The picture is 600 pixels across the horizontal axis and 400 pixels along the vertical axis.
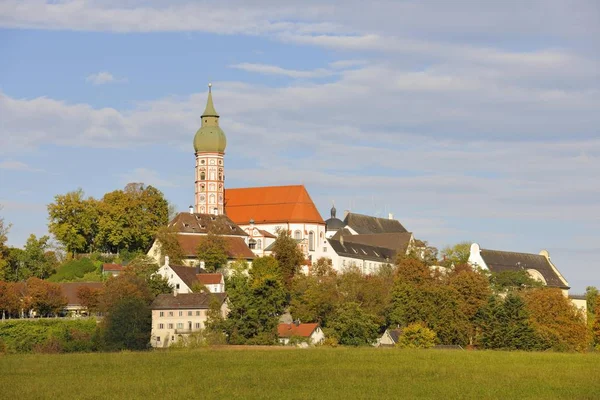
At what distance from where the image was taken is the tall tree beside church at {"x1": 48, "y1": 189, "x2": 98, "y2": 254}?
116688 mm

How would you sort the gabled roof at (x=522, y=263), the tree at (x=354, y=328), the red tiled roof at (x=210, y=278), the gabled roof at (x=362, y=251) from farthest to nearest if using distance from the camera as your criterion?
the gabled roof at (x=522, y=263) < the gabled roof at (x=362, y=251) < the red tiled roof at (x=210, y=278) < the tree at (x=354, y=328)

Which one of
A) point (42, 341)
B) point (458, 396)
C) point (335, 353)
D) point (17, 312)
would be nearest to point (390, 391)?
point (458, 396)

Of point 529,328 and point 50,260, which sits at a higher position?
point 50,260

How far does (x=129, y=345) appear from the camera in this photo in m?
83.0

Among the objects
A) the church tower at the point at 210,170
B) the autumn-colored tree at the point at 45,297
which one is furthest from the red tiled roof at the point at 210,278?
the church tower at the point at 210,170

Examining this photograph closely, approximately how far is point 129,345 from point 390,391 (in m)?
37.7

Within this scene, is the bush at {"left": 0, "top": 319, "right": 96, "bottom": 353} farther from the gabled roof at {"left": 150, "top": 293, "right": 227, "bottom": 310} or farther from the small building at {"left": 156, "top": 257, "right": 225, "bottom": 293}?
the small building at {"left": 156, "top": 257, "right": 225, "bottom": 293}

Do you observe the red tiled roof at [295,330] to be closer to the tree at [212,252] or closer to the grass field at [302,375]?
the tree at [212,252]

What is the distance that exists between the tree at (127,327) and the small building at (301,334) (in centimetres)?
1251

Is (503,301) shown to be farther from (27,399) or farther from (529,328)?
(27,399)

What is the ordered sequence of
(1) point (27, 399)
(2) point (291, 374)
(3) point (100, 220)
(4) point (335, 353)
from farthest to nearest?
(3) point (100, 220), (4) point (335, 353), (2) point (291, 374), (1) point (27, 399)

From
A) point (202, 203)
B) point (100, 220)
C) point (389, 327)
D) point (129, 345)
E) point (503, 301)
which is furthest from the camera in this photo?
point (202, 203)

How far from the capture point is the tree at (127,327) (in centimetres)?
8294

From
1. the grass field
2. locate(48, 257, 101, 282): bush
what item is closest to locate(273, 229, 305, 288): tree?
locate(48, 257, 101, 282): bush
